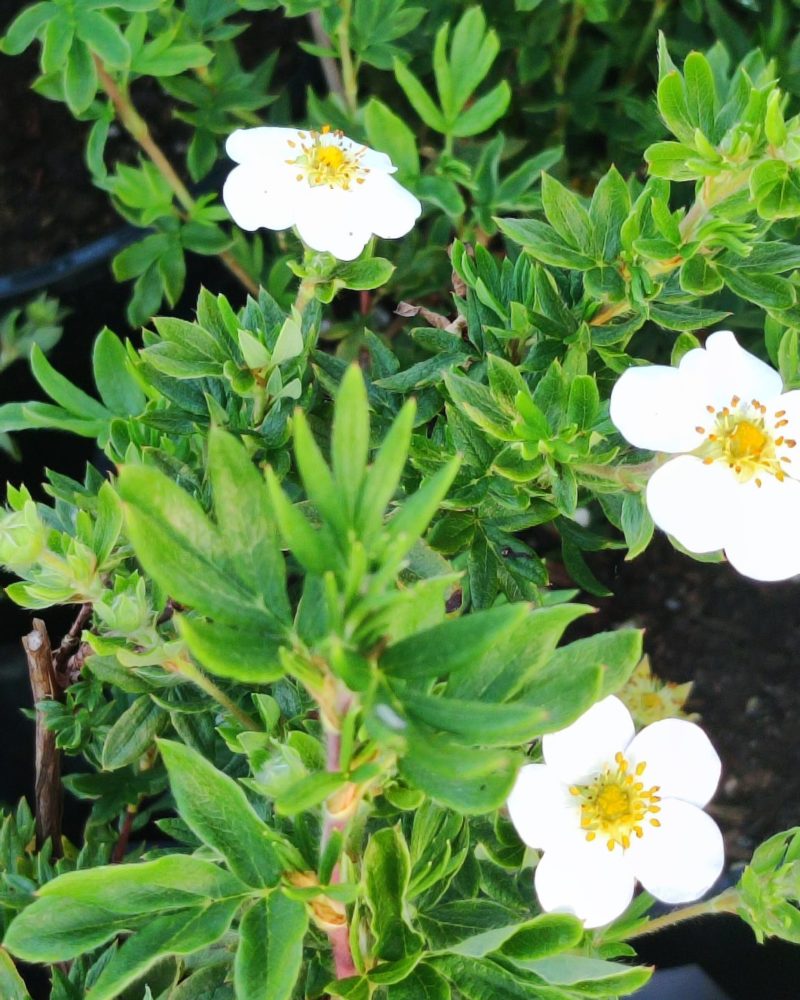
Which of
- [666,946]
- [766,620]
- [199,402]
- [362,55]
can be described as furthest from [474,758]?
[766,620]

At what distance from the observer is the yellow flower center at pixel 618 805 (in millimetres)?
523

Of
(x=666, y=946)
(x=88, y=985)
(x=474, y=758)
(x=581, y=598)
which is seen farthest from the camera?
(x=581, y=598)

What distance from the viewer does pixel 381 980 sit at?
0.47 m

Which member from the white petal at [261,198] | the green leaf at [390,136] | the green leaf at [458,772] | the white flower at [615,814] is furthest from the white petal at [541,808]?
the green leaf at [390,136]

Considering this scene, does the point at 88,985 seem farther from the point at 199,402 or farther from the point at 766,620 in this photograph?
the point at 766,620

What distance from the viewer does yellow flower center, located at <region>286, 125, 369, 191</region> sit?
0.65 meters

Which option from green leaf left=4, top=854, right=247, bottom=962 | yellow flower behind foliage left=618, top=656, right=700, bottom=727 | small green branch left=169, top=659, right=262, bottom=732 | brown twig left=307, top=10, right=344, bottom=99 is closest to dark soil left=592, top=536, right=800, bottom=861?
yellow flower behind foliage left=618, top=656, right=700, bottom=727

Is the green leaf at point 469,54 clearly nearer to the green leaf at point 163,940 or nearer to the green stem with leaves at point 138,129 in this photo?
the green stem with leaves at point 138,129

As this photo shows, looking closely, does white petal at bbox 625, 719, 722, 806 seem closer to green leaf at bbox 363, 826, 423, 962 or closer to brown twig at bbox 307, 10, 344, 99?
green leaf at bbox 363, 826, 423, 962

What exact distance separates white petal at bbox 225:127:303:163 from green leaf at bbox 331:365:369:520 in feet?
1.16

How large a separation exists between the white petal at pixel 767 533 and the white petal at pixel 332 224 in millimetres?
267

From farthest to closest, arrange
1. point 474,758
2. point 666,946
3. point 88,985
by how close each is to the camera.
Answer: point 666,946 → point 88,985 → point 474,758

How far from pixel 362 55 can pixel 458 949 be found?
2.57 ft

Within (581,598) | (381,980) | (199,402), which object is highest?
(199,402)
